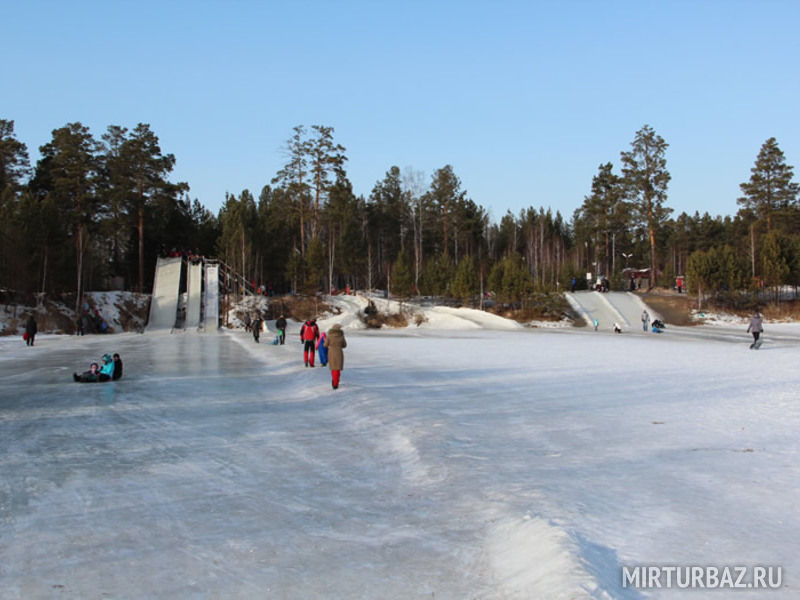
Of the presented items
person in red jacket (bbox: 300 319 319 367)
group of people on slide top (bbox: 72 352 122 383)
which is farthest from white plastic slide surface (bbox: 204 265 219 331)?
group of people on slide top (bbox: 72 352 122 383)

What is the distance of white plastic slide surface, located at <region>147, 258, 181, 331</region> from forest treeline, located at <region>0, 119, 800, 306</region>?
86.1 inches

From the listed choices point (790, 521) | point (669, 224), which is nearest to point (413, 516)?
point (790, 521)

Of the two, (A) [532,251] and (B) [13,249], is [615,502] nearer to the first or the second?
(B) [13,249]

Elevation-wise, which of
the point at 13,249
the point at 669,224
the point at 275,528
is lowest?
the point at 275,528

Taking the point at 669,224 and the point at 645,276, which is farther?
the point at 645,276

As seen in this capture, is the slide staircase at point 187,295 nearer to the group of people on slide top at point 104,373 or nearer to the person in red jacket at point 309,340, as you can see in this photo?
the person in red jacket at point 309,340

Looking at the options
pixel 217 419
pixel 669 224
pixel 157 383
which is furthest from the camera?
pixel 669 224

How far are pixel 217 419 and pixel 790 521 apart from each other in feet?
24.1

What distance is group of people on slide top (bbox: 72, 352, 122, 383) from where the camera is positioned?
13664mm

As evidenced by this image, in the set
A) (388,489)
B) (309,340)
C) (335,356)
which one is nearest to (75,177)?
(309,340)

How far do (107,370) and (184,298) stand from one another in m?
34.8

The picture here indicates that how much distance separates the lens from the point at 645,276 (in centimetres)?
7262

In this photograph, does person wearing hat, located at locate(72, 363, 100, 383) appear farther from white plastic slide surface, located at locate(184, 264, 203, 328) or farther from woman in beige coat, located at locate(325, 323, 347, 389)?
white plastic slide surface, located at locate(184, 264, 203, 328)
